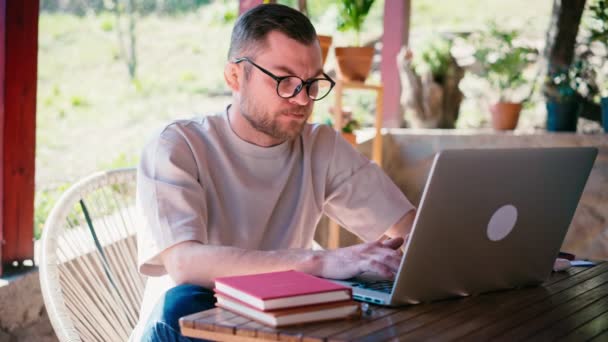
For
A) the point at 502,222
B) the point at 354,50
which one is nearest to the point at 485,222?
the point at 502,222

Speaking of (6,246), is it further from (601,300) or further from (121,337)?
(601,300)

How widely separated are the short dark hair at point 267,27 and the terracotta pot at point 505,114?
3045 millimetres

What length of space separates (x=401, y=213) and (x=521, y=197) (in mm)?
659

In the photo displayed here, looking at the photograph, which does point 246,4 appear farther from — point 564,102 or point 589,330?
point 589,330

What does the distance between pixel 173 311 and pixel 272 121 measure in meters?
0.59

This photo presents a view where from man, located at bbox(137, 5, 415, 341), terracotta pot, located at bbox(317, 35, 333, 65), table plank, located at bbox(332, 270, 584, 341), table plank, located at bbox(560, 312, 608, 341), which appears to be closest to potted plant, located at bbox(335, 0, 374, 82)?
terracotta pot, located at bbox(317, 35, 333, 65)

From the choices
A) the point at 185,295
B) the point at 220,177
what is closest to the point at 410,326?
the point at 185,295

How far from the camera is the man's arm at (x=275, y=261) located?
1394 millimetres

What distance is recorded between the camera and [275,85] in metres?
1.80

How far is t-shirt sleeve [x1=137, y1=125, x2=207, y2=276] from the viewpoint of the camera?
1.56m

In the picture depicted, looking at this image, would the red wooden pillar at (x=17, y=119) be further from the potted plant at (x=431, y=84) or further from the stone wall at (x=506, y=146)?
the potted plant at (x=431, y=84)

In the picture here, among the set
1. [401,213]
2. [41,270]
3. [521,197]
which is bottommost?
[41,270]

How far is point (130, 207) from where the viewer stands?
235 centimetres

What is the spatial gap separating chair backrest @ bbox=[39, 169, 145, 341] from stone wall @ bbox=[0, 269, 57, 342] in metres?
0.34
